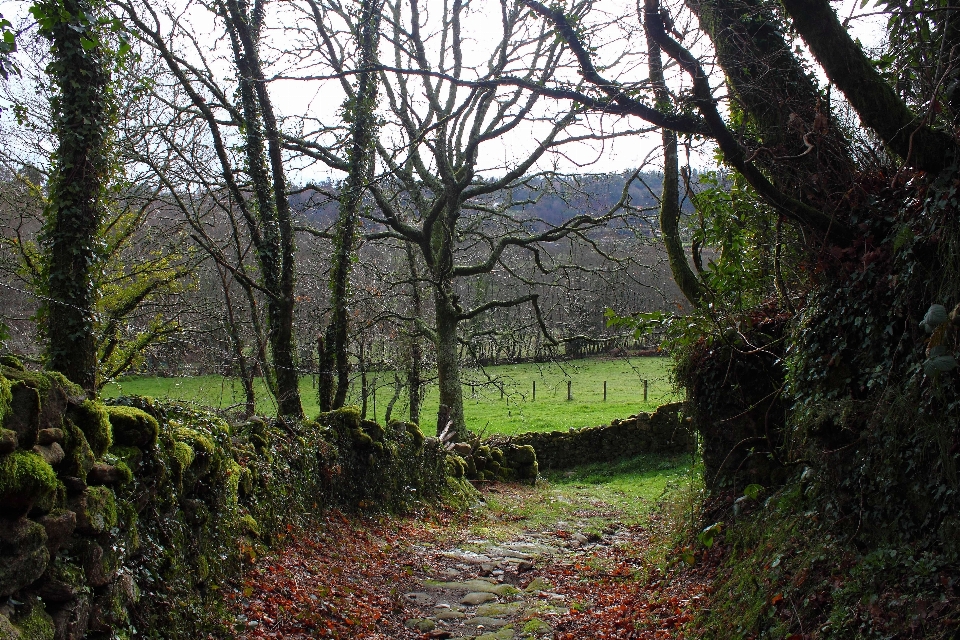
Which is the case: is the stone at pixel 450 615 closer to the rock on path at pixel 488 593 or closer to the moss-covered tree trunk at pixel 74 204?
the rock on path at pixel 488 593

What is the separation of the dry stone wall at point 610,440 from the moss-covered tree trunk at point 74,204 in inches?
463

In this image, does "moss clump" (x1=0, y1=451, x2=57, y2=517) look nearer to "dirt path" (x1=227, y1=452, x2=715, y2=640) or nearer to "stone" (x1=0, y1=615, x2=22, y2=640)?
"stone" (x1=0, y1=615, x2=22, y2=640)

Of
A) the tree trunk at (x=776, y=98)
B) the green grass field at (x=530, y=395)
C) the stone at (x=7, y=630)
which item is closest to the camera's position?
the stone at (x=7, y=630)

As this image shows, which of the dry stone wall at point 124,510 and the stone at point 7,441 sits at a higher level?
the stone at point 7,441

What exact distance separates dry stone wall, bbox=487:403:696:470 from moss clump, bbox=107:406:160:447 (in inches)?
528

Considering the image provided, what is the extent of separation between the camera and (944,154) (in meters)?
3.86

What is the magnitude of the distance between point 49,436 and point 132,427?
34.4 inches

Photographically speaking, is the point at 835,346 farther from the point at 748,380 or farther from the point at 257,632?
the point at 257,632

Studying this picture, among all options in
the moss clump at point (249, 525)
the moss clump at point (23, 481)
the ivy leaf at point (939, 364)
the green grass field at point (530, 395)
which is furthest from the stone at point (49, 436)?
the green grass field at point (530, 395)

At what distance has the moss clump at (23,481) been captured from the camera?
2744 mm

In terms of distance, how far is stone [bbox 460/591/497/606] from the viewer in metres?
6.20

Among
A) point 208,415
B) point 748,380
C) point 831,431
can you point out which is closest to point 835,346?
point 831,431

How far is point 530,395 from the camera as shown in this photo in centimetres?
2714

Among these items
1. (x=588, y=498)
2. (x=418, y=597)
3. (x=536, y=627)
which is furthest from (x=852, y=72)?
(x=588, y=498)
